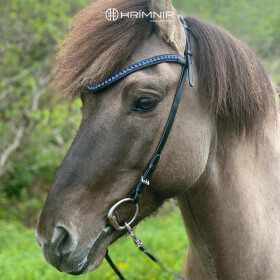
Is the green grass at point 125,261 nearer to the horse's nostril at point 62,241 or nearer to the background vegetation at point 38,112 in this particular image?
the background vegetation at point 38,112

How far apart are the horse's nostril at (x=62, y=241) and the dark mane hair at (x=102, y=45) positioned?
2.33 feet

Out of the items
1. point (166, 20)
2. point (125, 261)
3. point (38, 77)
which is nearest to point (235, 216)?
point (166, 20)

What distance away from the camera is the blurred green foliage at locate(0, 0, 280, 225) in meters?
8.20

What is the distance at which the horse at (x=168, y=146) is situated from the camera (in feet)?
5.65

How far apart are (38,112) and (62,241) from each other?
6.58 metres

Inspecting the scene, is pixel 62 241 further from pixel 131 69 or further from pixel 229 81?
pixel 229 81

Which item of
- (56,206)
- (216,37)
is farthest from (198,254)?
(216,37)

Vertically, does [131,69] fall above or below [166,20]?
below

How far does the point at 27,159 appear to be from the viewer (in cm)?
1130

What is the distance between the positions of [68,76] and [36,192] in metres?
10.4

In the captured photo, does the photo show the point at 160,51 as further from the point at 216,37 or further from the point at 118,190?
the point at 118,190

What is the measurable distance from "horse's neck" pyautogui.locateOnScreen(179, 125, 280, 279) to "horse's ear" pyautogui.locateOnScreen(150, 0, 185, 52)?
0.63 m

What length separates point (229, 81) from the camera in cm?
193

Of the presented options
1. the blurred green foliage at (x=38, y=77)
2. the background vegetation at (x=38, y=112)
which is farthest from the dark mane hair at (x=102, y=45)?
the blurred green foliage at (x=38, y=77)
